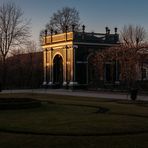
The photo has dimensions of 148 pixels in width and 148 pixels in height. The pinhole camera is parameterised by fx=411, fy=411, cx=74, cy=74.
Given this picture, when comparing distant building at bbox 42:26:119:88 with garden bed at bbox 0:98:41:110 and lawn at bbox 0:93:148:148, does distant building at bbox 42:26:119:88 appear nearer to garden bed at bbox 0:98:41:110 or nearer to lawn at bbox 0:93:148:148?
garden bed at bbox 0:98:41:110

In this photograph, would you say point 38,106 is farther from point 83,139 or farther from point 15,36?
point 15,36

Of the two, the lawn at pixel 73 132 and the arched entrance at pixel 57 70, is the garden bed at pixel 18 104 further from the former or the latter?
the arched entrance at pixel 57 70

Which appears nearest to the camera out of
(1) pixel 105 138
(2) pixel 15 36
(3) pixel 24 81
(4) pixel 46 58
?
(1) pixel 105 138

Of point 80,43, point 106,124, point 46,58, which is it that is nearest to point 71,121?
point 106,124

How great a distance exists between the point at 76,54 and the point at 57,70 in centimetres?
726

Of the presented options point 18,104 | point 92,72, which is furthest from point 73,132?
point 92,72

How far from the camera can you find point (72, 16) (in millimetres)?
80688

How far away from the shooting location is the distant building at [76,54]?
65062mm

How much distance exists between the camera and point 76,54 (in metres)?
65.1

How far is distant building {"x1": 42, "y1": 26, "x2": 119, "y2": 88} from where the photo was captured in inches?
2562

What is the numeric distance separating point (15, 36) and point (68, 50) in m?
10.5

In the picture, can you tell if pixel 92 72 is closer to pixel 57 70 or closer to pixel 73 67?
pixel 73 67

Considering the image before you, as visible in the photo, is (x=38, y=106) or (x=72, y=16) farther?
(x=72, y=16)

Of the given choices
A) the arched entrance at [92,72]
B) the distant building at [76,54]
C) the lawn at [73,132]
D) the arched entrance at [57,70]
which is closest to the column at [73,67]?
the distant building at [76,54]
